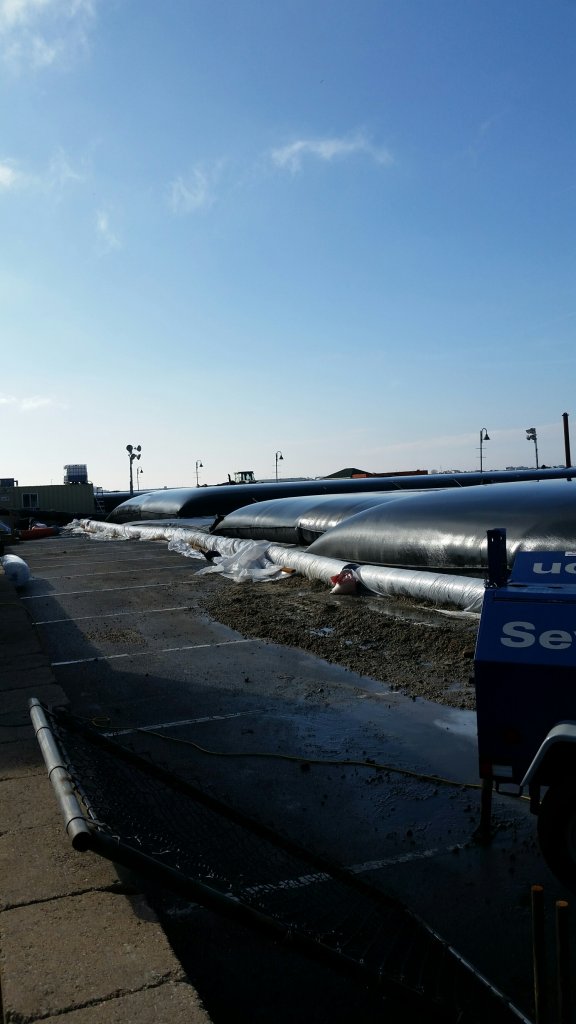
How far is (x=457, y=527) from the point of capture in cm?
1168

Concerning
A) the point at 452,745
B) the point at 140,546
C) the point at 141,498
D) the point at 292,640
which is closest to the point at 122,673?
the point at 292,640

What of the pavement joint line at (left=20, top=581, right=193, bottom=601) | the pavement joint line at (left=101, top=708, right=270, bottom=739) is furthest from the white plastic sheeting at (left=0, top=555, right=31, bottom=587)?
the pavement joint line at (left=101, top=708, right=270, bottom=739)

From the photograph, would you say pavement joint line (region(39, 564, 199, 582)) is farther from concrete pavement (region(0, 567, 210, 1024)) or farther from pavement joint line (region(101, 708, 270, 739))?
concrete pavement (region(0, 567, 210, 1024))

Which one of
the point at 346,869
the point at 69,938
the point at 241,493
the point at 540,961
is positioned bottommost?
the point at 346,869

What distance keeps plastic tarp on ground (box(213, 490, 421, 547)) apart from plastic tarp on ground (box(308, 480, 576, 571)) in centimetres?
224

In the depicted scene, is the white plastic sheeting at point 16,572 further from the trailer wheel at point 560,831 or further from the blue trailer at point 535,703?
the trailer wheel at point 560,831

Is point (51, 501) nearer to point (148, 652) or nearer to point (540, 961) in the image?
point (148, 652)

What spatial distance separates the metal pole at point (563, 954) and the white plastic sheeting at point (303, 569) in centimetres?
751

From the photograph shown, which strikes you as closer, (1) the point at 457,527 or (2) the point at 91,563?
(1) the point at 457,527

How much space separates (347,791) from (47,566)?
637 inches

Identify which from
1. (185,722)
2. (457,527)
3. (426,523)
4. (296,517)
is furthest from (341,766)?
(296,517)

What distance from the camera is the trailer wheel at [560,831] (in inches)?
137

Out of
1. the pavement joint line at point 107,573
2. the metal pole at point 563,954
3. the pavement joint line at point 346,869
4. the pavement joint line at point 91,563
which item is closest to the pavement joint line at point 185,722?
the pavement joint line at point 346,869

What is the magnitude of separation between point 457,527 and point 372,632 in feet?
9.32
